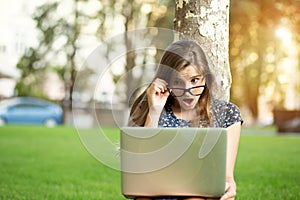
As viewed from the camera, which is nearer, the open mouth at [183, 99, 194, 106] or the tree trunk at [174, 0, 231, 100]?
the open mouth at [183, 99, 194, 106]

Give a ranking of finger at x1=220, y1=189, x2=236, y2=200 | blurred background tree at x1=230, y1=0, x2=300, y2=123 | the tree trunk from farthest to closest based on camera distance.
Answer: blurred background tree at x1=230, y1=0, x2=300, y2=123 < the tree trunk < finger at x1=220, y1=189, x2=236, y2=200

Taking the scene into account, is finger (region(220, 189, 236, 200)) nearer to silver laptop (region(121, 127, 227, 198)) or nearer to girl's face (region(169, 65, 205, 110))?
silver laptop (region(121, 127, 227, 198))

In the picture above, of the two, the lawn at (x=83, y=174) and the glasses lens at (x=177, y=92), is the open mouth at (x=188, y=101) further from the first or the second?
the lawn at (x=83, y=174)

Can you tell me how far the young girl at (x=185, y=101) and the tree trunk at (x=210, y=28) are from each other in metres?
0.64

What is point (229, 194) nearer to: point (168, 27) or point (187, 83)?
point (187, 83)

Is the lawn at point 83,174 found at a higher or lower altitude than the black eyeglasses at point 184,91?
lower

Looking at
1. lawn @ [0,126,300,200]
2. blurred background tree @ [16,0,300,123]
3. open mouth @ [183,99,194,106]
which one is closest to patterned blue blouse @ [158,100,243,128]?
open mouth @ [183,99,194,106]

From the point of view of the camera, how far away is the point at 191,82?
9.91ft

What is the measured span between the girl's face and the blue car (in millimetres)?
25736

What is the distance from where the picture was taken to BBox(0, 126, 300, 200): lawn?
5.77 metres

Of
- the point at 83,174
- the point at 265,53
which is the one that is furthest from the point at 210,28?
the point at 265,53

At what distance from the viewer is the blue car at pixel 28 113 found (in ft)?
92.5

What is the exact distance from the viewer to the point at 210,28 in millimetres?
3824

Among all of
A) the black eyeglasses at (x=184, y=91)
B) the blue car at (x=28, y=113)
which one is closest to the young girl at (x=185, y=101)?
the black eyeglasses at (x=184, y=91)
